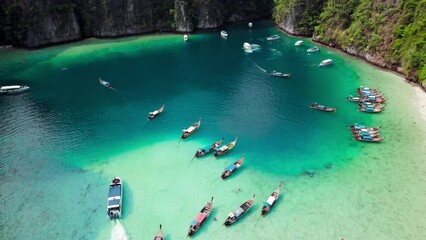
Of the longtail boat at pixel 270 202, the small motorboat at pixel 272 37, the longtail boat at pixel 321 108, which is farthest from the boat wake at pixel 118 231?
the small motorboat at pixel 272 37

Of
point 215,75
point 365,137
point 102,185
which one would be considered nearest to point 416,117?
point 365,137

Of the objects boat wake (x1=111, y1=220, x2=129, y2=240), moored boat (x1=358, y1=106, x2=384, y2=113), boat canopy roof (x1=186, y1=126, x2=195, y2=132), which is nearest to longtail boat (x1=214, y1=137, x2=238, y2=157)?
boat canopy roof (x1=186, y1=126, x2=195, y2=132)

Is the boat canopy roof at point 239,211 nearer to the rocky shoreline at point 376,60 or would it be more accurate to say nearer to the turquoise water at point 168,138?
the turquoise water at point 168,138

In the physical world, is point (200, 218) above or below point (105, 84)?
below

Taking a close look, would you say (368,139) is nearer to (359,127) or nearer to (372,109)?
(359,127)

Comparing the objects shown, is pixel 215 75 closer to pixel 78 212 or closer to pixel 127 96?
pixel 127 96

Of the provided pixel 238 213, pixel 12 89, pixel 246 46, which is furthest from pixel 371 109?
pixel 12 89
